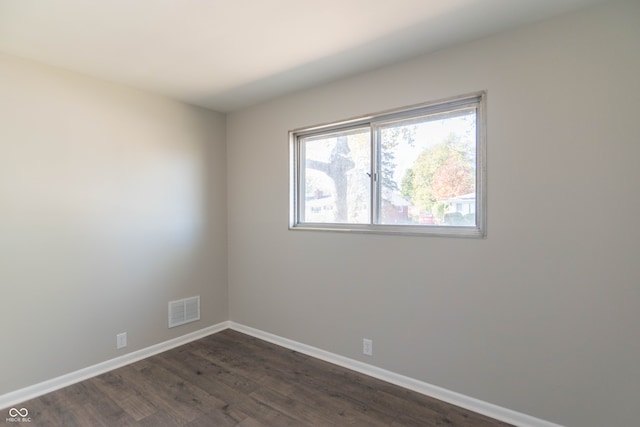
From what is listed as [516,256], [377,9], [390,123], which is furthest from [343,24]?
[516,256]

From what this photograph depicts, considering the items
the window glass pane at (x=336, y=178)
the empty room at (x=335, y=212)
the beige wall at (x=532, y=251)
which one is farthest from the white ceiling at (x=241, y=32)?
the window glass pane at (x=336, y=178)

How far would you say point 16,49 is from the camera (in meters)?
2.16

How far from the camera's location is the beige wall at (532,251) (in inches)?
66.7

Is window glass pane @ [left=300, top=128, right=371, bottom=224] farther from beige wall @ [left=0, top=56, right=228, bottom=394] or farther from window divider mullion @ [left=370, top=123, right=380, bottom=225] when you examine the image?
beige wall @ [left=0, top=56, right=228, bottom=394]

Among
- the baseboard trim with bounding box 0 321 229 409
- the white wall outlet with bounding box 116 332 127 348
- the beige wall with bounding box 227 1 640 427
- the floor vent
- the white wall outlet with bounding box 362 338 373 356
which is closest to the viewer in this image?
the beige wall with bounding box 227 1 640 427

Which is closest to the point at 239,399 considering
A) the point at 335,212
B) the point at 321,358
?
the point at 321,358

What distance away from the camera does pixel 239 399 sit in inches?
89.0

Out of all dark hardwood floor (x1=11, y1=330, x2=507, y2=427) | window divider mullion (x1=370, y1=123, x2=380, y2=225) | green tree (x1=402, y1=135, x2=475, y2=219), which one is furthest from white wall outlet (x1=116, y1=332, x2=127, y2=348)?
green tree (x1=402, y1=135, x2=475, y2=219)

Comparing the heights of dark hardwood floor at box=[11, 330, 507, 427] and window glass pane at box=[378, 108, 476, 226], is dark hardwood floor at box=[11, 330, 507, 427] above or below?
below

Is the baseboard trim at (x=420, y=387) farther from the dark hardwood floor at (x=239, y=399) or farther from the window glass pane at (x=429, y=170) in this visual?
the window glass pane at (x=429, y=170)

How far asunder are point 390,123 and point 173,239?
2.36 metres

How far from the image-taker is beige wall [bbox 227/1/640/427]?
1.69 metres

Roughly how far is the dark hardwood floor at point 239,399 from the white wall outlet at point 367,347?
182 millimetres

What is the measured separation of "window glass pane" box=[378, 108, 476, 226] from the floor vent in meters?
2.17
